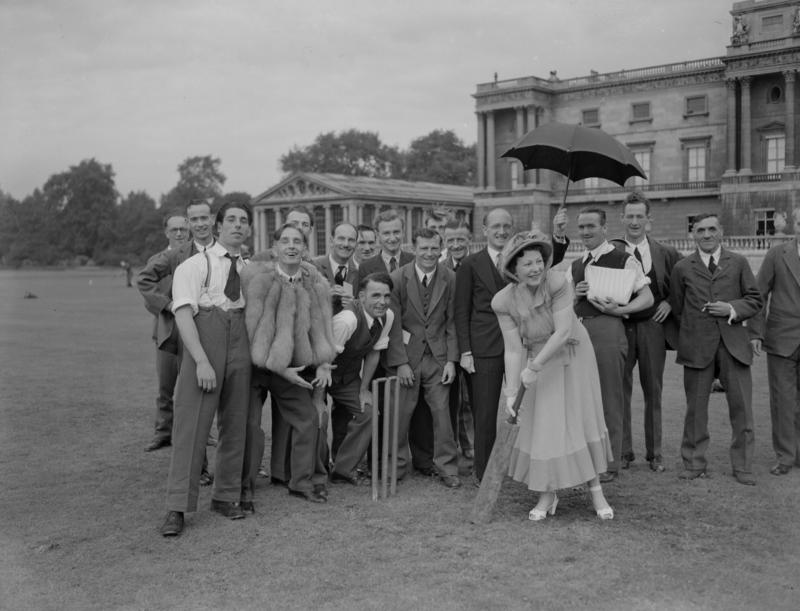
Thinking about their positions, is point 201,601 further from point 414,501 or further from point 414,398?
point 414,398

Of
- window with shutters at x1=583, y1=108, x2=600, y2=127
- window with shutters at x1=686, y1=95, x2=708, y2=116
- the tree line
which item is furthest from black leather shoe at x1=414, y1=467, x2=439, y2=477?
the tree line

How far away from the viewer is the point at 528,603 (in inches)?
163

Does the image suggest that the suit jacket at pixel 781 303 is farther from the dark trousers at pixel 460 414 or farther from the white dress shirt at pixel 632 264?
the dark trousers at pixel 460 414

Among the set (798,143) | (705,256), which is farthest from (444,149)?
(705,256)

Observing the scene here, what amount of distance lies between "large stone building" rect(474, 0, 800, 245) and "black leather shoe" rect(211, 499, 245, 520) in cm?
4601

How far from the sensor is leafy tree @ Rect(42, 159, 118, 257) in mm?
78312

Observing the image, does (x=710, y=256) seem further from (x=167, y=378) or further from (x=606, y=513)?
(x=167, y=378)

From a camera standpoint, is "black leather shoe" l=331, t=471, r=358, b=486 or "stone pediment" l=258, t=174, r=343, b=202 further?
"stone pediment" l=258, t=174, r=343, b=202

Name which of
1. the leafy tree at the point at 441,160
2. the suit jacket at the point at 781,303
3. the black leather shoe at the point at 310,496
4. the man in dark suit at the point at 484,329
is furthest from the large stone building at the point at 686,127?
the black leather shoe at the point at 310,496

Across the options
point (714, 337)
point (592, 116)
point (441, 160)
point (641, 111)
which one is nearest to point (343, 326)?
point (714, 337)

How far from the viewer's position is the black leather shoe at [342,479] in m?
6.76

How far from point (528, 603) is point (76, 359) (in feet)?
43.7

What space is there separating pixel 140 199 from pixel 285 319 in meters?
97.5

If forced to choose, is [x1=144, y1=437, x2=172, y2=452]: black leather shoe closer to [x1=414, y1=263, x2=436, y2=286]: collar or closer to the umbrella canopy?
[x1=414, y1=263, x2=436, y2=286]: collar
